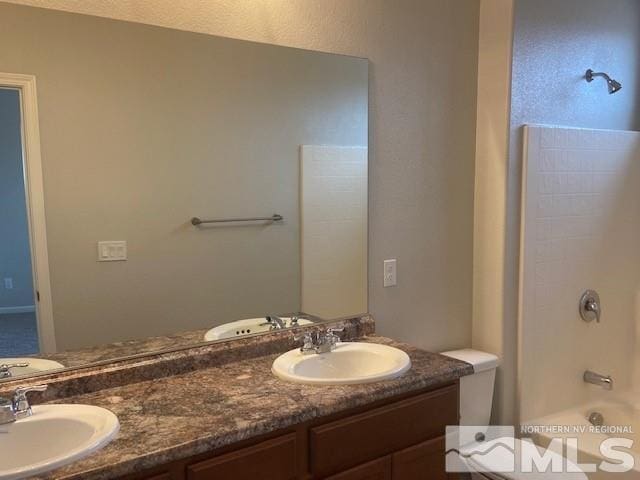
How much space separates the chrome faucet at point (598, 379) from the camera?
2.67 metres

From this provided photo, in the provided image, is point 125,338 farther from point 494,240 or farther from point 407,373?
point 494,240

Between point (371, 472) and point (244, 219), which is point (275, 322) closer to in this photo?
point (244, 219)

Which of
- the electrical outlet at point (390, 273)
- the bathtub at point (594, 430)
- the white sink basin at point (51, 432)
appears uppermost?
the electrical outlet at point (390, 273)

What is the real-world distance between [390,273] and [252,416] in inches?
42.0

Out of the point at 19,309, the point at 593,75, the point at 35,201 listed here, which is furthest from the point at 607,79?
the point at 19,309

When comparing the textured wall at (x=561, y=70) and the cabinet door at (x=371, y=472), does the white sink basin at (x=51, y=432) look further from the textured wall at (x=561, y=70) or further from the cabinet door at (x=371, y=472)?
the textured wall at (x=561, y=70)

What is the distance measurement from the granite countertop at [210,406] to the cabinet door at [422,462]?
22cm

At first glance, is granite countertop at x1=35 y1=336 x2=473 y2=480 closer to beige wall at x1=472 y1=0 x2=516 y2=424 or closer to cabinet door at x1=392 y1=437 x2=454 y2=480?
cabinet door at x1=392 y1=437 x2=454 y2=480

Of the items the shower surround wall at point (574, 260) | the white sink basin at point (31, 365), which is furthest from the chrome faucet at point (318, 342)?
the shower surround wall at point (574, 260)

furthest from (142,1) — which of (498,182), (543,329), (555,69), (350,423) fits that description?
(543,329)

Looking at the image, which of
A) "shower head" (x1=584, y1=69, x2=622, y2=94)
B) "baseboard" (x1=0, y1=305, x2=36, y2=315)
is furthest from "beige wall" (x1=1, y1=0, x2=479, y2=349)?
"baseboard" (x1=0, y1=305, x2=36, y2=315)

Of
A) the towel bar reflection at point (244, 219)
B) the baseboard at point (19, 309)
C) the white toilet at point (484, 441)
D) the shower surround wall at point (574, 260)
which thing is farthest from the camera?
the shower surround wall at point (574, 260)

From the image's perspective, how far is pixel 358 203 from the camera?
2148 millimetres

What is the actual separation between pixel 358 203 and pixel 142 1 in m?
1.06
